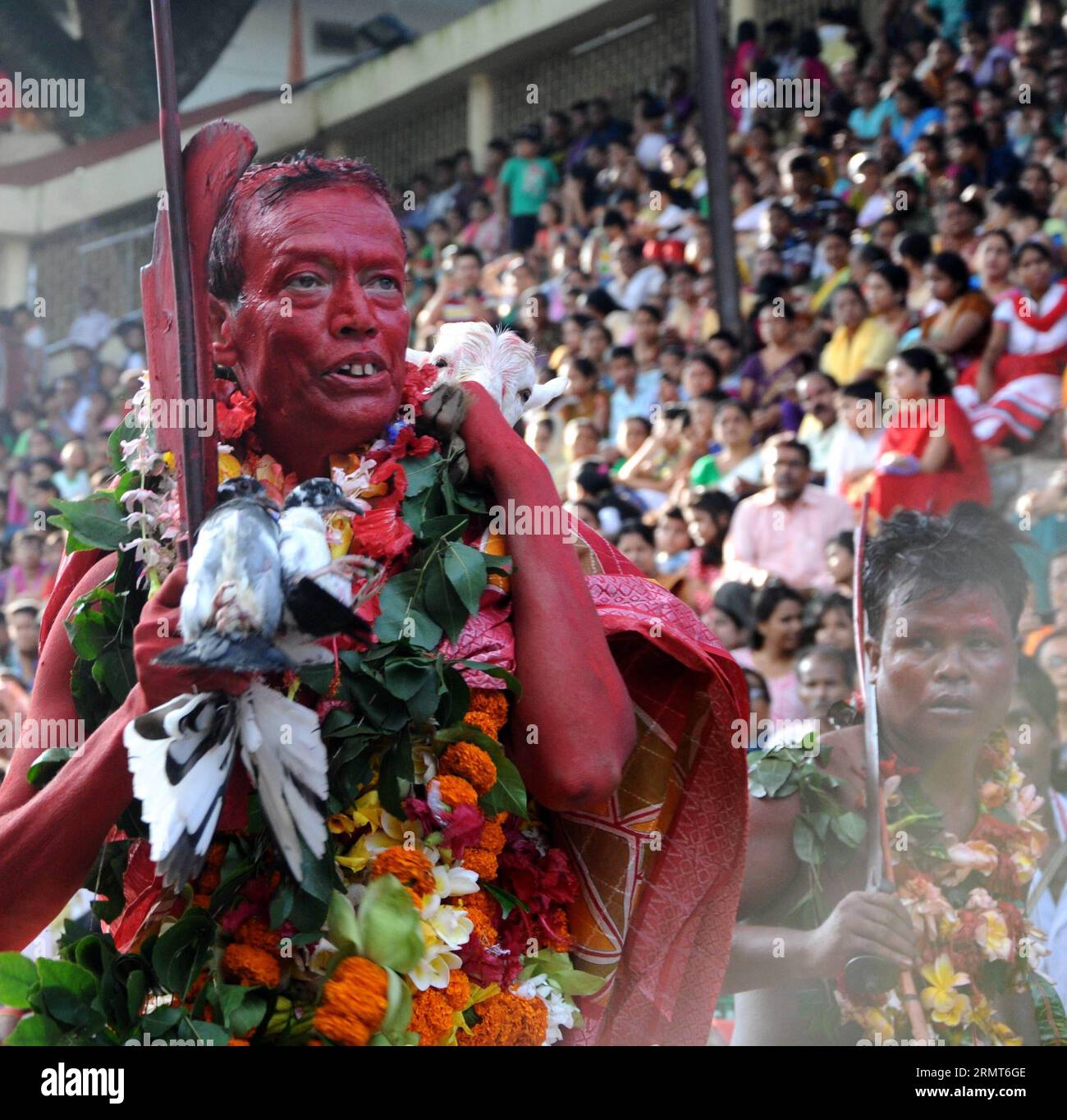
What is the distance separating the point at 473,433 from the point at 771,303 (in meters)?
5.90

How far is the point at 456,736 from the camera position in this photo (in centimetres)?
261

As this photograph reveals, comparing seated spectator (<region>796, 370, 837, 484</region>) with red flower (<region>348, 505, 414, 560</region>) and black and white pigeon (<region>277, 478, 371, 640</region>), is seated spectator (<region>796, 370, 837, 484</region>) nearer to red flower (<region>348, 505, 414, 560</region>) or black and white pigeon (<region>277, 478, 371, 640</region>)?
red flower (<region>348, 505, 414, 560</region>)

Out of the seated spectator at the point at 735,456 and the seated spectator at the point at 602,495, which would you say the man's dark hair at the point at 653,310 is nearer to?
the seated spectator at the point at 602,495

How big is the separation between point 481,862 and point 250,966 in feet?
1.26

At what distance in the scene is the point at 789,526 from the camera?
22.0ft

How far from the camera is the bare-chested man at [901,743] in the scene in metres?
3.50

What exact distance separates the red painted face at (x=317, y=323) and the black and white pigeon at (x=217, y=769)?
523 mm

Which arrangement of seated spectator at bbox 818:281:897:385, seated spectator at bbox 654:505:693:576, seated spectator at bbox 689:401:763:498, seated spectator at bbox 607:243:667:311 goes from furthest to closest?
seated spectator at bbox 607:243:667:311
seated spectator at bbox 818:281:897:385
seated spectator at bbox 689:401:763:498
seated spectator at bbox 654:505:693:576

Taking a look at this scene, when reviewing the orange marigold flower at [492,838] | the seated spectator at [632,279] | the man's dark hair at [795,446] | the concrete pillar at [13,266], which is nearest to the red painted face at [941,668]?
the orange marigold flower at [492,838]

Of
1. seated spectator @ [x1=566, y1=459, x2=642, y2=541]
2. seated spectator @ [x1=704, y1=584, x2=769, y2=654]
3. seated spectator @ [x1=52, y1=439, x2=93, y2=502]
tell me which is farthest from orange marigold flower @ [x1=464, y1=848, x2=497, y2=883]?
seated spectator @ [x1=52, y1=439, x2=93, y2=502]

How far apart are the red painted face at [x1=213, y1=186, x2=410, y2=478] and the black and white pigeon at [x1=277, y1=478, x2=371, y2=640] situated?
39cm

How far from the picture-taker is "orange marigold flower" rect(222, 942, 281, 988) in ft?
8.10
